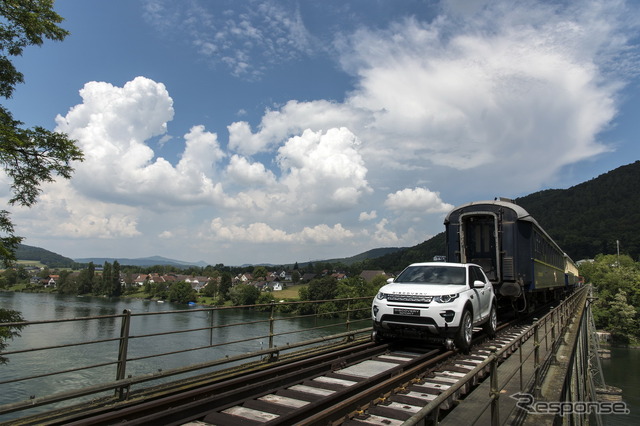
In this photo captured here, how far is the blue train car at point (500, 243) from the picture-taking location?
12008mm

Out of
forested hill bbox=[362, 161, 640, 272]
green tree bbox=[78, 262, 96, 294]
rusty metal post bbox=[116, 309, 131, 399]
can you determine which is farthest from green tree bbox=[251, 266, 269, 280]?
rusty metal post bbox=[116, 309, 131, 399]

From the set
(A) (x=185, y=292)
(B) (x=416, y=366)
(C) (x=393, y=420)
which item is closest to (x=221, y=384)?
(C) (x=393, y=420)

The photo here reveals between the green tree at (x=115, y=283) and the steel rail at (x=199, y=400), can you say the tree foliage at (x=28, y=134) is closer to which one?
the steel rail at (x=199, y=400)

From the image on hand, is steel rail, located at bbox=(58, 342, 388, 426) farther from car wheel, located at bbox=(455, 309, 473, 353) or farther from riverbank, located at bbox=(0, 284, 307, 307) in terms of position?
riverbank, located at bbox=(0, 284, 307, 307)

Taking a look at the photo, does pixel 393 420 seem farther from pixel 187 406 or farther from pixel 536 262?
pixel 536 262

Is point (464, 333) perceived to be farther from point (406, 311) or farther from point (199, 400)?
point (199, 400)

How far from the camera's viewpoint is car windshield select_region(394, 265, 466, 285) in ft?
28.1

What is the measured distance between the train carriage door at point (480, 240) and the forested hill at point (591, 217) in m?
99.4

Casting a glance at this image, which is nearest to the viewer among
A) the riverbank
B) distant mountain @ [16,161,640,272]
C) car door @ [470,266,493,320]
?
car door @ [470,266,493,320]

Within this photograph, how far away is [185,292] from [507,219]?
88.7 meters

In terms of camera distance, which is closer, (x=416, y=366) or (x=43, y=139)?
(x=416, y=366)

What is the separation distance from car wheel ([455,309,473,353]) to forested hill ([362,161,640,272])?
4137 inches

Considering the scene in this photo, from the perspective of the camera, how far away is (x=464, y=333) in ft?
25.5

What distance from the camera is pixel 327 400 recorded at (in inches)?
190
